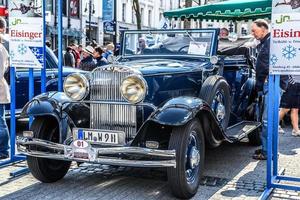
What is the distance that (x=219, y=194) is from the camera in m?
4.92

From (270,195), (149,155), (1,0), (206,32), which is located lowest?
(270,195)

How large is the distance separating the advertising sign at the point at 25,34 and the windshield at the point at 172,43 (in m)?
1.33

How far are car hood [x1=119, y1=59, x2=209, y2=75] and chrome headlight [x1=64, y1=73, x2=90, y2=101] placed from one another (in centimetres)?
56

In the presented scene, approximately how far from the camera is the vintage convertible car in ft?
15.0

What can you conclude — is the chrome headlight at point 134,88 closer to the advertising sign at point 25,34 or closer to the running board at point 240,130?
the running board at point 240,130

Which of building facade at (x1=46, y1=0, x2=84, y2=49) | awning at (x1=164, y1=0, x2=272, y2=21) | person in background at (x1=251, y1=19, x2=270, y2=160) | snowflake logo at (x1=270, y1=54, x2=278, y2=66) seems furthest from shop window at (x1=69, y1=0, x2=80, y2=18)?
snowflake logo at (x1=270, y1=54, x2=278, y2=66)

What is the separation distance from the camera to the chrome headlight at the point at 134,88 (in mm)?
4722

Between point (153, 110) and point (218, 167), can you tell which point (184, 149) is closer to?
point (153, 110)

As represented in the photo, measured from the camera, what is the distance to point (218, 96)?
5.83 metres

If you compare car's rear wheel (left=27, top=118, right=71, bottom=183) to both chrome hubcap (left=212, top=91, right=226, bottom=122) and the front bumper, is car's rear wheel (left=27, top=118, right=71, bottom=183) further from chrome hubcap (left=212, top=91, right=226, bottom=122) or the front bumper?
chrome hubcap (left=212, top=91, right=226, bottom=122)

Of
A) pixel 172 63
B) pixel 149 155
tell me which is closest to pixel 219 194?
pixel 149 155

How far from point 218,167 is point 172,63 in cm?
148

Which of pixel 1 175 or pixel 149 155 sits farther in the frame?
pixel 1 175

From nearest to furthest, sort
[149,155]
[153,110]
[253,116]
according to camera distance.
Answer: [149,155]
[153,110]
[253,116]
